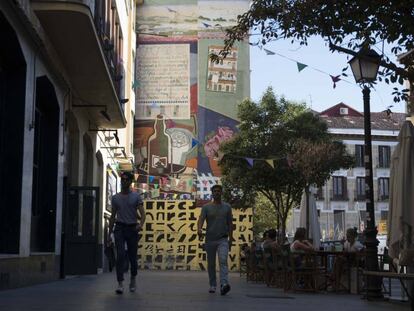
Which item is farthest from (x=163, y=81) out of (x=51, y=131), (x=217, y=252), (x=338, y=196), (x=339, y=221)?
(x=217, y=252)

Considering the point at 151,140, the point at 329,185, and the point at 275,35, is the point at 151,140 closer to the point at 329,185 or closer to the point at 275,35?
the point at 329,185

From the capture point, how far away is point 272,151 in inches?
1150

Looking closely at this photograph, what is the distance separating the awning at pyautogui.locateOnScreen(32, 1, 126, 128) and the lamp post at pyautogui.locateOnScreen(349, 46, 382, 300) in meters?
5.13

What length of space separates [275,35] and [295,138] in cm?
1959

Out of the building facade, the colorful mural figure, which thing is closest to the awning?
the colorful mural figure

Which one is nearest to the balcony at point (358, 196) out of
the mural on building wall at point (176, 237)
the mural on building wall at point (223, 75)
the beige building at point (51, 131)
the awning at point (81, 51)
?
the mural on building wall at point (223, 75)

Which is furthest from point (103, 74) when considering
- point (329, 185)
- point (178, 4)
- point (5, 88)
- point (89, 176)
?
point (329, 185)

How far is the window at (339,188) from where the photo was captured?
222 feet

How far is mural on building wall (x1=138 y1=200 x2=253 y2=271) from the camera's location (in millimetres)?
31047

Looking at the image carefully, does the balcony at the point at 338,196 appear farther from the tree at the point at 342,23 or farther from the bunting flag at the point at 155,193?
the tree at the point at 342,23

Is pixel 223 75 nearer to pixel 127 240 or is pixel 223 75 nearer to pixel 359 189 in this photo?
pixel 359 189

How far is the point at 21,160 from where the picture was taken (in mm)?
11898

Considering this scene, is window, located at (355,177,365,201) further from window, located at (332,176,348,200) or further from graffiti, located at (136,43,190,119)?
graffiti, located at (136,43,190,119)

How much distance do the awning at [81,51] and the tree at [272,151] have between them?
9.56 m
